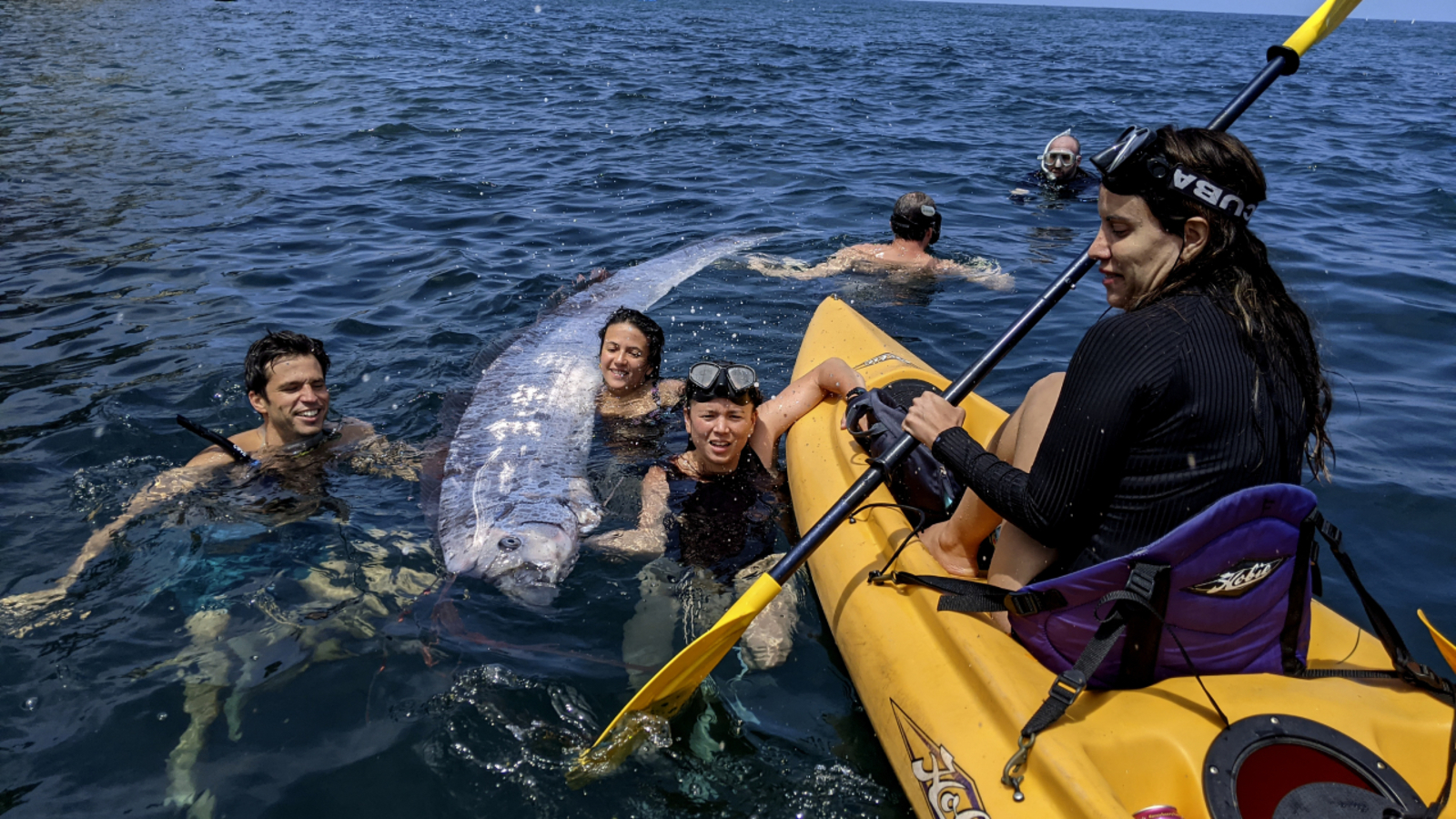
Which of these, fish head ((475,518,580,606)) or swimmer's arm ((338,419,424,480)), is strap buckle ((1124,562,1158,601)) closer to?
fish head ((475,518,580,606))

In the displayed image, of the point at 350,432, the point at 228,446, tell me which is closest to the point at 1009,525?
the point at 228,446

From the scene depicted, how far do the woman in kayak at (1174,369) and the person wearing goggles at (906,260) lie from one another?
5386 millimetres

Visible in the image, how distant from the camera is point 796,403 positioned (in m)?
4.97

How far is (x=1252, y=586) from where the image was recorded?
8.38 feet

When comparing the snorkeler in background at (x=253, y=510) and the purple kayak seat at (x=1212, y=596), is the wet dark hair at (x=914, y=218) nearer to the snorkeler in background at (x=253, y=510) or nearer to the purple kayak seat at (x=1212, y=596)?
the snorkeler in background at (x=253, y=510)

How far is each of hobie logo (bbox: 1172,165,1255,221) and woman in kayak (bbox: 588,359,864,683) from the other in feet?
7.76

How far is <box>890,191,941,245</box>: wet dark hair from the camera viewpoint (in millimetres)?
7883

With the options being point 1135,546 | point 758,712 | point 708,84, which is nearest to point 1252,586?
point 1135,546

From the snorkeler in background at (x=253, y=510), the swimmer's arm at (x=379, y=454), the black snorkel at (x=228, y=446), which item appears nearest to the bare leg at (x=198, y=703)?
the snorkeler in background at (x=253, y=510)

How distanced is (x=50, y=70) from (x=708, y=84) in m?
13.0

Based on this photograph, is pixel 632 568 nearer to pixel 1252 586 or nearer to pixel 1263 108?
pixel 1252 586

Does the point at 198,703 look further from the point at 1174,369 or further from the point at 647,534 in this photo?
the point at 1174,369

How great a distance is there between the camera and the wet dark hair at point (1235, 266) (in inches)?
93.8

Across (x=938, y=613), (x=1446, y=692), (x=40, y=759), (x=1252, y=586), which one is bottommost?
(x=40, y=759)
